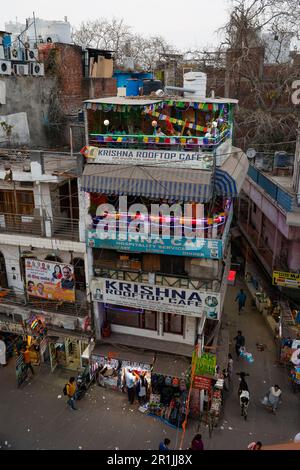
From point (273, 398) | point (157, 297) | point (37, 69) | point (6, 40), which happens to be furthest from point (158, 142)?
point (6, 40)

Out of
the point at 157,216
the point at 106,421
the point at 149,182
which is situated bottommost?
the point at 106,421

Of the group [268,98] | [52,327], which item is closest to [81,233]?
[52,327]

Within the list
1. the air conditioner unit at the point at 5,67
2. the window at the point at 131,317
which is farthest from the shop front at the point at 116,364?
the air conditioner unit at the point at 5,67

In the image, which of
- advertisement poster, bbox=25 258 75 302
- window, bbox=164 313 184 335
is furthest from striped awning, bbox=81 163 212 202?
window, bbox=164 313 184 335

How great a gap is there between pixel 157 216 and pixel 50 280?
223 inches

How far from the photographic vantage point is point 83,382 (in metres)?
16.8

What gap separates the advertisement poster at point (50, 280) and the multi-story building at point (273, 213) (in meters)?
10.5

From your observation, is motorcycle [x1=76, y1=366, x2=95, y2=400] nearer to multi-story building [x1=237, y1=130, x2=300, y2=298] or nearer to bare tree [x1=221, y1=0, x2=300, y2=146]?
multi-story building [x1=237, y1=130, x2=300, y2=298]

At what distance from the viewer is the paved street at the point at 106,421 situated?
14.6 metres

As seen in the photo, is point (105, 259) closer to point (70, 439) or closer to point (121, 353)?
point (121, 353)

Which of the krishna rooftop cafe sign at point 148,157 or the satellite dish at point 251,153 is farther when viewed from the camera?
the satellite dish at point 251,153

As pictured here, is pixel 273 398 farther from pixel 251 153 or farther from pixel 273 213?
pixel 251 153

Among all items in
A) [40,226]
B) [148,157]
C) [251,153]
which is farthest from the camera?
[251,153]

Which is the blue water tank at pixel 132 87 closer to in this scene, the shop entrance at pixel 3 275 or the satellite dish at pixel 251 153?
the satellite dish at pixel 251 153
